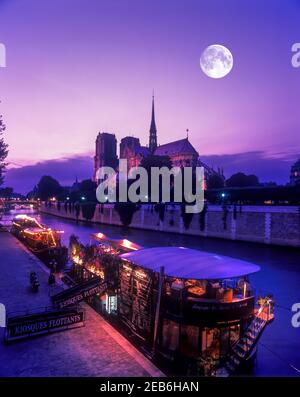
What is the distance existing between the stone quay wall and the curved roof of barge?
27632 mm

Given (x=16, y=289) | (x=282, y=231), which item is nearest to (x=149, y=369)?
(x=16, y=289)

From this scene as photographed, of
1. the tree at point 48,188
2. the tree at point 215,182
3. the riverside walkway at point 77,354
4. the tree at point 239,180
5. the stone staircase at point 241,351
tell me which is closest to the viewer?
the riverside walkway at point 77,354

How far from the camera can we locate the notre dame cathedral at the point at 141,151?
109312 mm

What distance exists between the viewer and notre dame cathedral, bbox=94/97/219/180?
4304 inches

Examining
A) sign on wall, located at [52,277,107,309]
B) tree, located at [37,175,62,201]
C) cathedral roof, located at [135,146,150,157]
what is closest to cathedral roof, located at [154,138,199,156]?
cathedral roof, located at [135,146,150,157]

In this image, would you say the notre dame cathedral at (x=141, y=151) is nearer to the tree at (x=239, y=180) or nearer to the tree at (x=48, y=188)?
the tree at (x=239, y=180)

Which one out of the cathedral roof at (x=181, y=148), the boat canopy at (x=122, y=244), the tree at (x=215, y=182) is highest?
the cathedral roof at (x=181, y=148)

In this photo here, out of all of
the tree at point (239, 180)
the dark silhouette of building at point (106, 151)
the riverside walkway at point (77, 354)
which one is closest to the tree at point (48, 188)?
the dark silhouette of building at point (106, 151)

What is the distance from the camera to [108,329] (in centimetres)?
1162

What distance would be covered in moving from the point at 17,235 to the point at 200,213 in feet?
84.7

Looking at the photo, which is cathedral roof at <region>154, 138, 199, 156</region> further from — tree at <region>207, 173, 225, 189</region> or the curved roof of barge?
the curved roof of barge

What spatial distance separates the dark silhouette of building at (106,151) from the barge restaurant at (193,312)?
13838cm

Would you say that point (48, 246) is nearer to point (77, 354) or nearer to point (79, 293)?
point (79, 293)

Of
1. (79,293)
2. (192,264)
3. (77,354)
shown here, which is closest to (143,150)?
(79,293)
